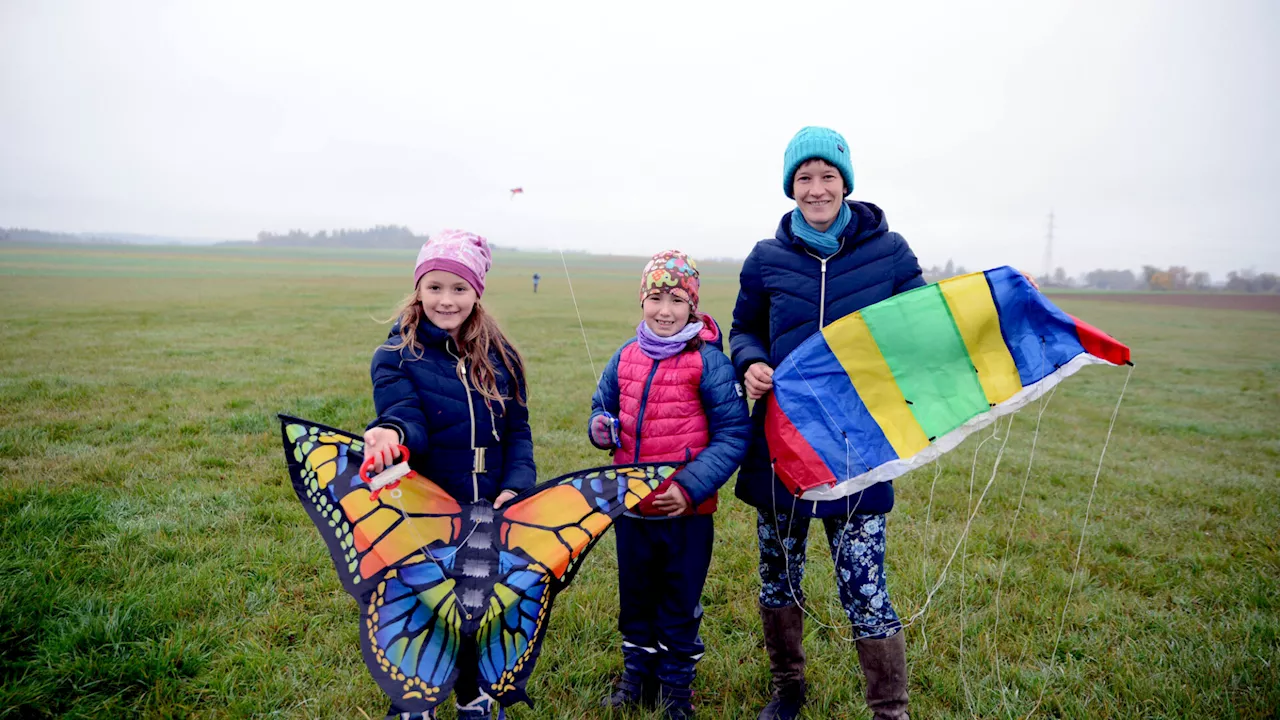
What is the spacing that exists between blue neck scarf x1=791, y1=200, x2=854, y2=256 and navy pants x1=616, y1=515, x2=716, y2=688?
1360 mm

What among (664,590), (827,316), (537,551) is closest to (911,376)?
(827,316)

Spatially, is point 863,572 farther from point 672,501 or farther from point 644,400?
point 644,400

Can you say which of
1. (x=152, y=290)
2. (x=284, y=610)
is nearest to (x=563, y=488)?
(x=284, y=610)

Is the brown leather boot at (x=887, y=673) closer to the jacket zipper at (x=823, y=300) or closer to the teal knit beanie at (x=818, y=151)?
the jacket zipper at (x=823, y=300)

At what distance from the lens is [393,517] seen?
8.46ft

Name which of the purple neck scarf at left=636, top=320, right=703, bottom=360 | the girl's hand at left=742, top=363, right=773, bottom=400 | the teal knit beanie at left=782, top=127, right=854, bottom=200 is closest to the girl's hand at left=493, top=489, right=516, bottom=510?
the purple neck scarf at left=636, top=320, right=703, bottom=360

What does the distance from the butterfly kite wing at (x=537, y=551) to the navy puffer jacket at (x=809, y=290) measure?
0.48m

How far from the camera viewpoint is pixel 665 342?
2.91 metres

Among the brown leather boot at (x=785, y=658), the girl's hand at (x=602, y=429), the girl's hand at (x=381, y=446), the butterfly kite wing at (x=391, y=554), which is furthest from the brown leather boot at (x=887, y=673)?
the girl's hand at (x=381, y=446)

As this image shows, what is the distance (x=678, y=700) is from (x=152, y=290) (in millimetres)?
41713

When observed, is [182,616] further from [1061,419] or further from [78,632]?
[1061,419]

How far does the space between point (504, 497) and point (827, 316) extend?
167 centimetres

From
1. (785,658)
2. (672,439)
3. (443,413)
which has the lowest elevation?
(785,658)

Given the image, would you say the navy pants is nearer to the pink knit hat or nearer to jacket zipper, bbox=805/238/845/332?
jacket zipper, bbox=805/238/845/332
